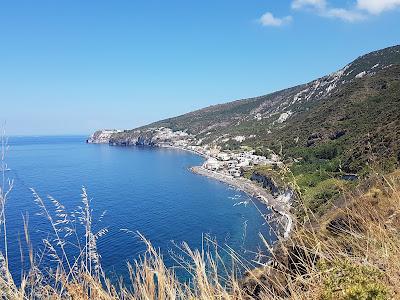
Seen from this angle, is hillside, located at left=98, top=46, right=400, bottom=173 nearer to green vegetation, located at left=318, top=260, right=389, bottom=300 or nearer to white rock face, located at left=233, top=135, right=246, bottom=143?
white rock face, located at left=233, top=135, right=246, bottom=143

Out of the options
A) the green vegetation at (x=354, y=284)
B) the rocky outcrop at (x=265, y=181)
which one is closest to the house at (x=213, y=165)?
the rocky outcrop at (x=265, y=181)

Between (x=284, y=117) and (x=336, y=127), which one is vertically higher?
(x=284, y=117)

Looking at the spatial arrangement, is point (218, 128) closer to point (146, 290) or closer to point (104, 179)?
point (104, 179)

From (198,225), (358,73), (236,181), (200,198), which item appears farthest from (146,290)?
(358,73)

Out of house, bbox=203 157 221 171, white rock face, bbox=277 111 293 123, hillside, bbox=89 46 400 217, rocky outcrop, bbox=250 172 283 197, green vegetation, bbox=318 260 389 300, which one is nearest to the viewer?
green vegetation, bbox=318 260 389 300

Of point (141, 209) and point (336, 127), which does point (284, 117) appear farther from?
point (141, 209)

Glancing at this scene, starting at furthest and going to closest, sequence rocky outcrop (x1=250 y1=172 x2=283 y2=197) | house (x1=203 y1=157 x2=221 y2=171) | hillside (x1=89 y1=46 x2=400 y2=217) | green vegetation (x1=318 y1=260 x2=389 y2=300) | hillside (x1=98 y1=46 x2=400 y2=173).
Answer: house (x1=203 y1=157 x2=221 y2=171) < rocky outcrop (x1=250 y1=172 x2=283 y2=197) < hillside (x1=98 y1=46 x2=400 y2=173) < hillside (x1=89 y1=46 x2=400 y2=217) < green vegetation (x1=318 y1=260 x2=389 y2=300)

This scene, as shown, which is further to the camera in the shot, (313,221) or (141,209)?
(141,209)

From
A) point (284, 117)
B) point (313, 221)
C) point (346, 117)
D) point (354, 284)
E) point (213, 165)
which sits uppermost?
point (284, 117)

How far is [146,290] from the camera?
2.00 m

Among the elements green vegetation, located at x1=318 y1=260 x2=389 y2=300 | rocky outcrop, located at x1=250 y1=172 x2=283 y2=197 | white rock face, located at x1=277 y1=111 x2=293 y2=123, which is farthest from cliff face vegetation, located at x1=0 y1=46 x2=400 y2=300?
white rock face, located at x1=277 y1=111 x2=293 y2=123

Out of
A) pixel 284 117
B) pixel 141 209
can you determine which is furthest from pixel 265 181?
pixel 284 117

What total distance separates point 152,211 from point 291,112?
353 ft

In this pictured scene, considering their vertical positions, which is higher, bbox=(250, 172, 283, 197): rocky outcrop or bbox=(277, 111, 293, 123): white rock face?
bbox=(277, 111, 293, 123): white rock face
